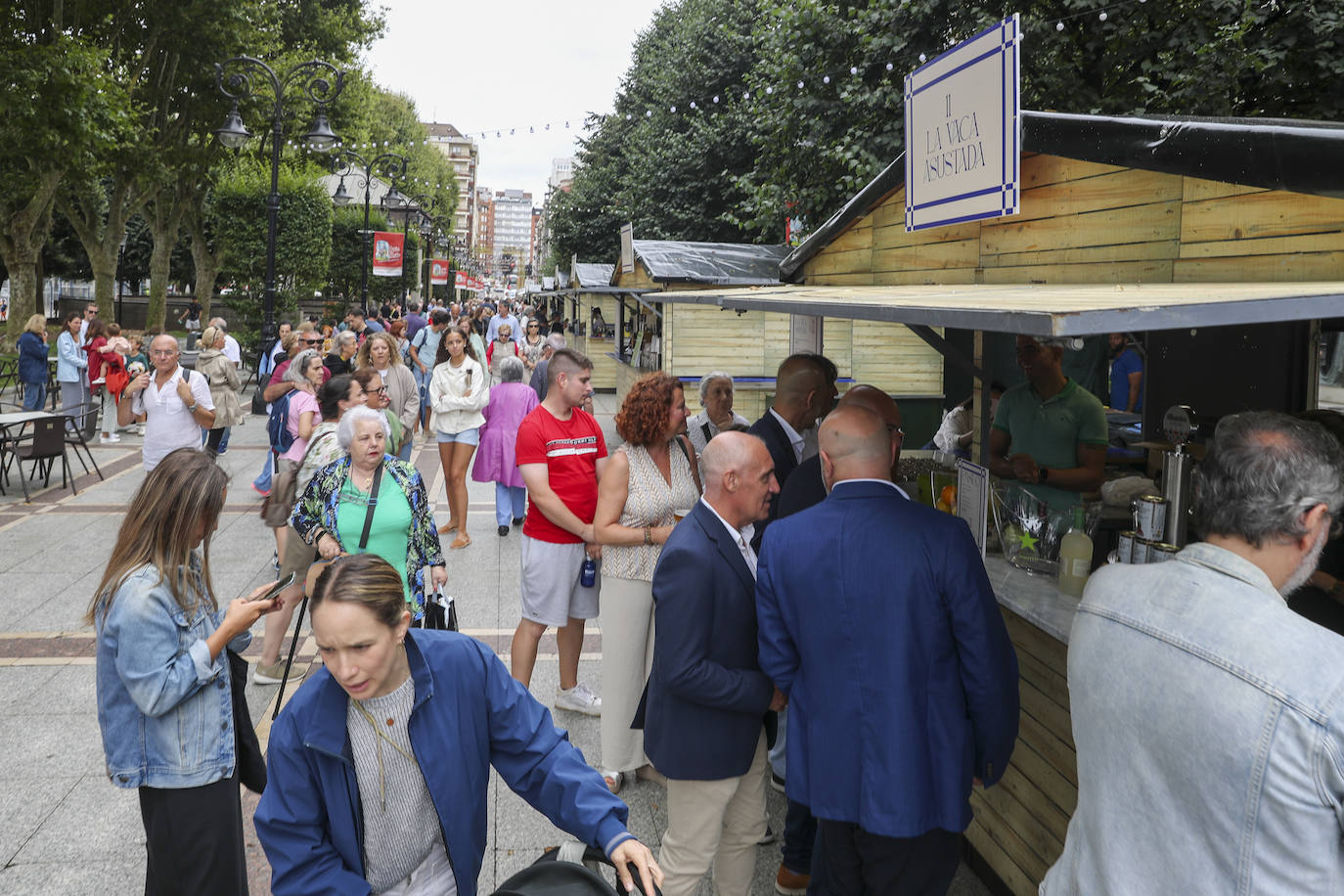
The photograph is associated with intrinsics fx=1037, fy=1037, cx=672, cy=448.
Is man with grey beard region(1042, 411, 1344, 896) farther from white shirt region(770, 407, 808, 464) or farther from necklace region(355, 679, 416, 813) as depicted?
white shirt region(770, 407, 808, 464)

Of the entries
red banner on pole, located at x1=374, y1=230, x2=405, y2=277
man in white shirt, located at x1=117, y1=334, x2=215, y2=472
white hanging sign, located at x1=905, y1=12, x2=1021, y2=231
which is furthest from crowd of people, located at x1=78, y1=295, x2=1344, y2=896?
red banner on pole, located at x1=374, y1=230, x2=405, y2=277

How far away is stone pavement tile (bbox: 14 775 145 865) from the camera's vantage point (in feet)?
14.2

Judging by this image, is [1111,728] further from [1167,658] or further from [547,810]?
[547,810]

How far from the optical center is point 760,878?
4.27m

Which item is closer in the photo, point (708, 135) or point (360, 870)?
point (360, 870)

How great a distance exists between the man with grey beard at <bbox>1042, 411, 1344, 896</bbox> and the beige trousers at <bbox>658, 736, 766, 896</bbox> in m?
1.45

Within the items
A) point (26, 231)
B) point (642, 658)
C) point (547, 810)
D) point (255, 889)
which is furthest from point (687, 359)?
point (26, 231)

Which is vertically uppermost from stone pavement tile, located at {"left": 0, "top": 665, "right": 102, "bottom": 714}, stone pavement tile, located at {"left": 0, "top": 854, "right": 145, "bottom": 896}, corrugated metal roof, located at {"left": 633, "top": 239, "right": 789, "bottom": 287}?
corrugated metal roof, located at {"left": 633, "top": 239, "right": 789, "bottom": 287}

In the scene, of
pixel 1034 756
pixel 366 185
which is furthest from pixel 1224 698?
pixel 366 185

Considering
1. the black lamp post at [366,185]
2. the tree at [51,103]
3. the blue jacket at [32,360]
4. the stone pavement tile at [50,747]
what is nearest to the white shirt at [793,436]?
the stone pavement tile at [50,747]

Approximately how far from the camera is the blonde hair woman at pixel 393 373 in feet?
29.8

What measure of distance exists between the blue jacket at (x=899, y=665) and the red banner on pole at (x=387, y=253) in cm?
2627

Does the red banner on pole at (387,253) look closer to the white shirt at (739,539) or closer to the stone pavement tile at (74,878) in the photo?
the stone pavement tile at (74,878)

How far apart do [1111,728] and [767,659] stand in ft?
4.04
